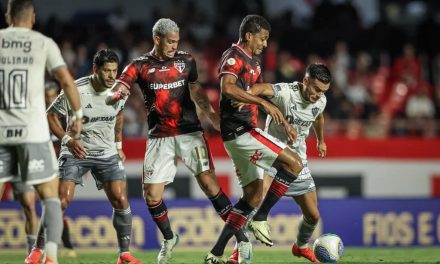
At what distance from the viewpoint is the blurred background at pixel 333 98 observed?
54.0ft

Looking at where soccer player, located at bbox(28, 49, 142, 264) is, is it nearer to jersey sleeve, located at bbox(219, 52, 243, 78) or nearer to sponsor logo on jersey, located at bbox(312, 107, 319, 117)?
jersey sleeve, located at bbox(219, 52, 243, 78)

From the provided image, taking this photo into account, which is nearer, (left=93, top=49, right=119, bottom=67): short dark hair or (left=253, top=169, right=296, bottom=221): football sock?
(left=253, top=169, right=296, bottom=221): football sock

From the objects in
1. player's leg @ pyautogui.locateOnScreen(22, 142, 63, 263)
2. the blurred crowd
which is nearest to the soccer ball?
player's leg @ pyautogui.locateOnScreen(22, 142, 63, 263)

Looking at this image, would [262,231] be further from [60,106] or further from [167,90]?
[60,106]

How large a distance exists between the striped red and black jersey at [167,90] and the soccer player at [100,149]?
1.58 feet

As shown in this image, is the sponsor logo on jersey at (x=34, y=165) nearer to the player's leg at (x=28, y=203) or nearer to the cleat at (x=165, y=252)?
the player's leg at (x=28, y=203)

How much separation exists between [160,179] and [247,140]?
111 cm

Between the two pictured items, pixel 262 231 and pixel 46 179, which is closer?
pixel 46 179

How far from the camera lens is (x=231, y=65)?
31.8 feet

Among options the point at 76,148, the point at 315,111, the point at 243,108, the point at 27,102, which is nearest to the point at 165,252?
the point at 76,148

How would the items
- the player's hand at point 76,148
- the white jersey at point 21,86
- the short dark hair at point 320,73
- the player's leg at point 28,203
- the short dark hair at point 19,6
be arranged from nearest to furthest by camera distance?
the white jersey at point 21,86 → the short dark hair at point 19,6 → the player's leg at point 28,203 → the player's hand at point 76,148 → the short dark hair at point 320,73

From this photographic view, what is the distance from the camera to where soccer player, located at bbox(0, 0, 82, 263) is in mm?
8031

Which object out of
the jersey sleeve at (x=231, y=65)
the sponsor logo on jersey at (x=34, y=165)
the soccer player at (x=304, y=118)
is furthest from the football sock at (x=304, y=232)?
the sponsor logo on jersey at (x=34, y=165)

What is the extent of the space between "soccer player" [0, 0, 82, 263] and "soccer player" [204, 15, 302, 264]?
2.16 metres
